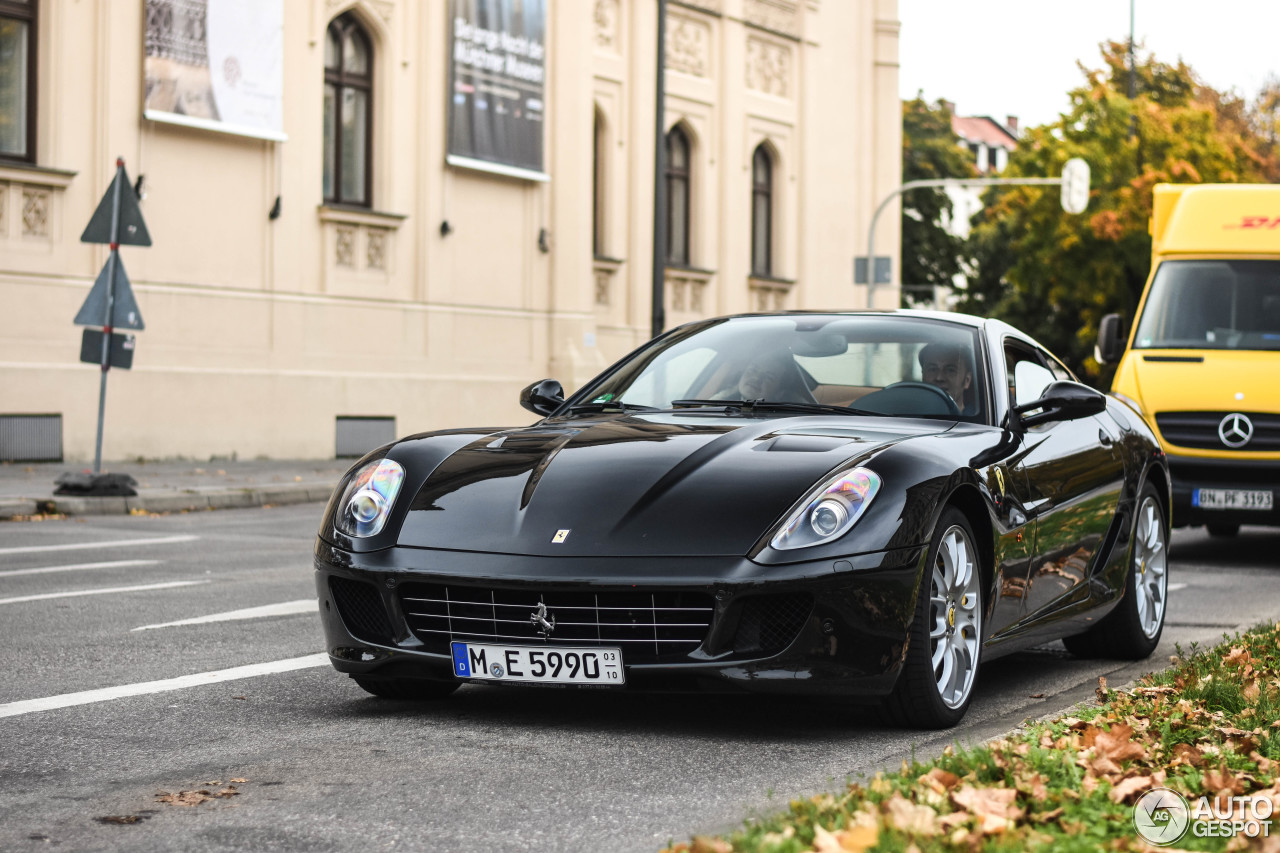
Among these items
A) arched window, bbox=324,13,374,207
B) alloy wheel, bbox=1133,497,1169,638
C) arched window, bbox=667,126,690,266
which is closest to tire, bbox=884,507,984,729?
alloy wheel, bbox=1133,497,1169,638

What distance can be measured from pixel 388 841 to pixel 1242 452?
33.3 feet

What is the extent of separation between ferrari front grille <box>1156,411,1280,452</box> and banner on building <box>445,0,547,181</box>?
1633 cm

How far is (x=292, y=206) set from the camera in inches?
981

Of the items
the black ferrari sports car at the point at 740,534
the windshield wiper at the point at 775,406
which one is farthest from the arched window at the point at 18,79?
the windshield wiper at the point at 775,406

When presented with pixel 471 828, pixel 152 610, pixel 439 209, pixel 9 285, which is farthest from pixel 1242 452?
pixel 439 209

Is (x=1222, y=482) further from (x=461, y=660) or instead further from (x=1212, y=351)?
(x=461, y=660)

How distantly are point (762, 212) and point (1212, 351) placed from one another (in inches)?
937

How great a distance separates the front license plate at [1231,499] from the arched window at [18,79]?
48.3 ft

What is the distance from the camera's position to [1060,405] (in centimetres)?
672

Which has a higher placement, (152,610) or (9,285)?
(9,285)

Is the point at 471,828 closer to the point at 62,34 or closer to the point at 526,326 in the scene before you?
the point at 62,34

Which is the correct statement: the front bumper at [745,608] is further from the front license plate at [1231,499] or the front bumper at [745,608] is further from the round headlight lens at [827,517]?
the front license plate at [1231,499]

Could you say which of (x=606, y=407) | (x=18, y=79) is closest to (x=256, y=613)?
(x=606, y=407)

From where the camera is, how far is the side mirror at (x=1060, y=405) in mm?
6688
